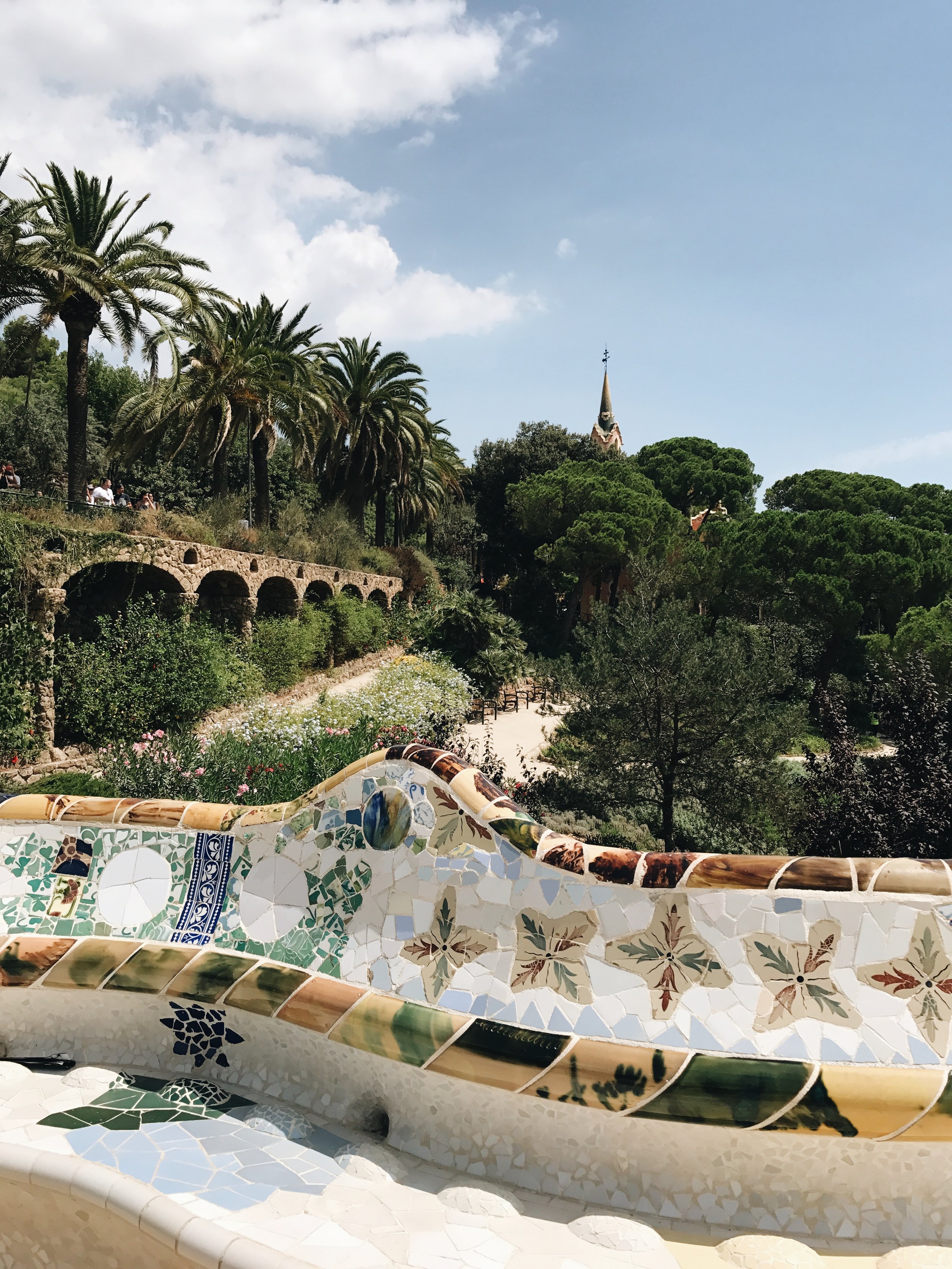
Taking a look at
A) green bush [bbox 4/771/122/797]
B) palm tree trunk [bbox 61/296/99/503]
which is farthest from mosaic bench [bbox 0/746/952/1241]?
palm tree trunk [bbox 61/296/99/503]

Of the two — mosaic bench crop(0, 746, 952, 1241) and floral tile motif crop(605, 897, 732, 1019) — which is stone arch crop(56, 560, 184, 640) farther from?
floral tile motif crop(605, 897, 732, 1019)

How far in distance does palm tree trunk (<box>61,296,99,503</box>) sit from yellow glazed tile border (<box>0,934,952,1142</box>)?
1143cm

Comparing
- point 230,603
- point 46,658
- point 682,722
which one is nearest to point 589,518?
point 230,603

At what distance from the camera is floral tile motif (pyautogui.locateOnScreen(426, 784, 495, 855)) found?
9.14 feet

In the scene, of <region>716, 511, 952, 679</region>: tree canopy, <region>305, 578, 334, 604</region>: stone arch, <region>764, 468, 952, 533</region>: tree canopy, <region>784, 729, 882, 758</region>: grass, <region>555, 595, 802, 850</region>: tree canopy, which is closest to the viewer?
<region>555, 595, 802, 850</region>: tree canopy

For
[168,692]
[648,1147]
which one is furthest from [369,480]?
[648,1147]

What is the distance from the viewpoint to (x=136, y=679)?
11148mm

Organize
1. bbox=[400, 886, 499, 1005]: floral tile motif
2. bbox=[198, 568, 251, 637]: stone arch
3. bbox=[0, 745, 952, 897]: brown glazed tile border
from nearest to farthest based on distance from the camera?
bbox=[0, 745, 952, 897]: brown glazed tile border
bbox=[400, 886, 499, 1005]: floral tile motif
bbox=[198, 568, 251, 637]: stone arch

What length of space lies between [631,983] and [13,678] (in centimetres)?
982

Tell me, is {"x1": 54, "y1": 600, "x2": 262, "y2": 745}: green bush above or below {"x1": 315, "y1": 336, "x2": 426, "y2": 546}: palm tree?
below

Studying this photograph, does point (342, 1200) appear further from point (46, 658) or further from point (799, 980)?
point (46, 658)

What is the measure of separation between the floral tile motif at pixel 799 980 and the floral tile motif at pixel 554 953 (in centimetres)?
54

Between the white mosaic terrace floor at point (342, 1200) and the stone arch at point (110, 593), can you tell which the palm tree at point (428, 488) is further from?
the white mosaic terrace floor at point (342, 1200)

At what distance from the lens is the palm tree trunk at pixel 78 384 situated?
12383 mm
